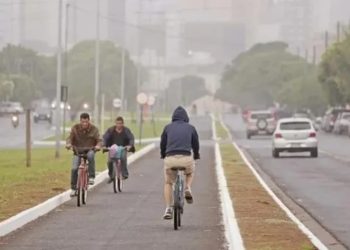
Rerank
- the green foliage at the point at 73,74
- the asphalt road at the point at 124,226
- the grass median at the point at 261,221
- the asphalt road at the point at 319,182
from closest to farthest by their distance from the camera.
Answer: the grass median at the point at 261,221, the asphalt road at the point at 124,226, the asphalt road at the point at 319,182, the green foliage at the point at 73,74

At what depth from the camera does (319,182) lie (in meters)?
31.1

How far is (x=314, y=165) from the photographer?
134 feet

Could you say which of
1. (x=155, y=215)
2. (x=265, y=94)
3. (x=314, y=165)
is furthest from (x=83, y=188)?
(x=265, y=94)

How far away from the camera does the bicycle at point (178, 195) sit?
1766cm

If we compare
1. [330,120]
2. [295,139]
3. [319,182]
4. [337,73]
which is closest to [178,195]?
[319,182]

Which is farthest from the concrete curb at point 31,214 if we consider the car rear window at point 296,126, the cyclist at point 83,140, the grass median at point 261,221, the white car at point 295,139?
the car rear window at point 296,126

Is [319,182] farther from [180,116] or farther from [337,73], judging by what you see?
[337,73]

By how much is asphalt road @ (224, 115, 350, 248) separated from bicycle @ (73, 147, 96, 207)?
435cm

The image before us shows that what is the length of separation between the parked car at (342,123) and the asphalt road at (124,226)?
195 ft

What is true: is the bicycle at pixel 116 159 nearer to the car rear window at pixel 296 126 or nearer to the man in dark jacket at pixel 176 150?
the man in dark jacket at pixel 176 150

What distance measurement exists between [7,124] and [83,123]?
73.2m

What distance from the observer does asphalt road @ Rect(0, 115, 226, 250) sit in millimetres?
15836

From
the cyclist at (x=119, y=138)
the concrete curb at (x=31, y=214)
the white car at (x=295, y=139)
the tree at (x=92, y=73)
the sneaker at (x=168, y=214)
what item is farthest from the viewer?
the tree at (x=92, y=73)

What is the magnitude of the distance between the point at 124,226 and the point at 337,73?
75.8 m
